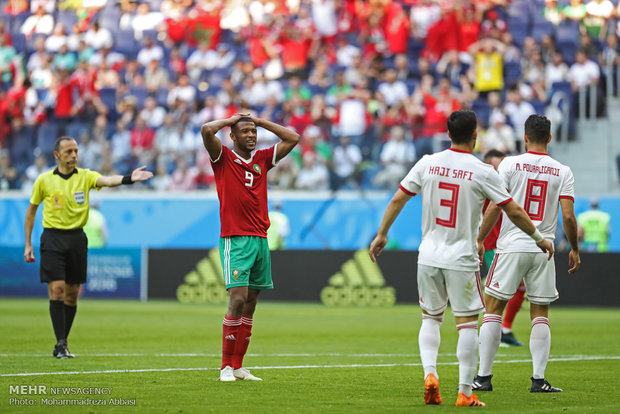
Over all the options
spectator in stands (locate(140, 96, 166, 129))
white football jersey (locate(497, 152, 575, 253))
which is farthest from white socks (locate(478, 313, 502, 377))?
spectator in stands (locate(140, 96, 166, 129))

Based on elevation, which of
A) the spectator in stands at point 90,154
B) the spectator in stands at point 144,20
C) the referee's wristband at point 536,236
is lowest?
the referee's wristband at point 536,236

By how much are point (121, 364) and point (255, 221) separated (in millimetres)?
2386

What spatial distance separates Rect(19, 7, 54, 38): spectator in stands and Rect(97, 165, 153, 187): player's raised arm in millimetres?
22403

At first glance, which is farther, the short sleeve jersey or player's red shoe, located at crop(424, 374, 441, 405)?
the short sleeve jersey

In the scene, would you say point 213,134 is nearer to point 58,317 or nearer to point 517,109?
point 58,317

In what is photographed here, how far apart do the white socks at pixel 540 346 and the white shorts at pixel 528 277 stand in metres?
0.19

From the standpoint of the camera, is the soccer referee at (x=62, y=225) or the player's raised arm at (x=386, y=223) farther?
the soccer referee at (x=62, y=225)

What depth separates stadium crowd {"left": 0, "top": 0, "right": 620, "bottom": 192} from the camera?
76.2ft

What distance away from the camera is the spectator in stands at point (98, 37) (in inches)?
1227

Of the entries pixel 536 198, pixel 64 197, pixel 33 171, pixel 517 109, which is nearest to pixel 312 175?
pixel 517 109

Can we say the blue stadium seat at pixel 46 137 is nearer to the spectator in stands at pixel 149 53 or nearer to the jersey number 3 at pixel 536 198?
the spectator in stands at pixel 149 53

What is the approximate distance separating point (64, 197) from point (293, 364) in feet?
10.5

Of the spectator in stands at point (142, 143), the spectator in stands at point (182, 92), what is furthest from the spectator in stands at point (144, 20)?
the spectator in stands at point (142, 143)

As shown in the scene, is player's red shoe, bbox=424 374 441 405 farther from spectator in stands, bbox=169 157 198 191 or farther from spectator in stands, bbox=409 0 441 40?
spectator in stands, bbox=409 0 441 40
